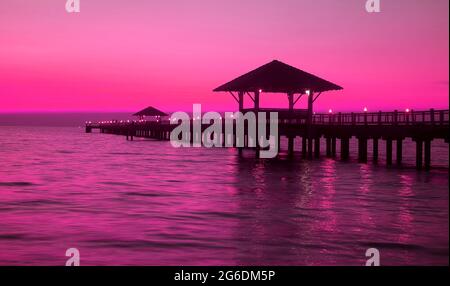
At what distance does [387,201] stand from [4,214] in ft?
37.8

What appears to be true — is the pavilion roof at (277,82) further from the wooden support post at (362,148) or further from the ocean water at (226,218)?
the ocean water at (226,218)

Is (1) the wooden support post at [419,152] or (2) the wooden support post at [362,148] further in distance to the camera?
(2) the wooden support post at [362,148]

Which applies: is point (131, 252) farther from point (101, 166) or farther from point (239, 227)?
point (101, 166)

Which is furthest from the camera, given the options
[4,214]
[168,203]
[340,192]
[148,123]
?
[148,123]

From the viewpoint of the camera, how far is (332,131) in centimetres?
3559

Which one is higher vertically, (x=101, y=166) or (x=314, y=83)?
(x=314, y=83)

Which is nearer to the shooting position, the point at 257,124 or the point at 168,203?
the point at 168,203

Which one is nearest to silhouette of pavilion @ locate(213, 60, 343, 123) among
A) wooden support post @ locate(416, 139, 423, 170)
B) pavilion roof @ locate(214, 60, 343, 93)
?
pavilion roof @ locate(214, 60, 343, 93)

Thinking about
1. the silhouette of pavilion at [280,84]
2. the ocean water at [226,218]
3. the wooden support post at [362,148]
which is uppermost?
the silhouette of pavilion at [280,84]

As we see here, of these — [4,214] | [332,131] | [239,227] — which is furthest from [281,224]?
[332,131]

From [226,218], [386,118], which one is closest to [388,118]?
[386,118]

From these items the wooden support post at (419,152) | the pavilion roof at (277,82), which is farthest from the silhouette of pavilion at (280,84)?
the wooden support post at (419,152)

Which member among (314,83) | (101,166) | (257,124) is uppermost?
(314,83)

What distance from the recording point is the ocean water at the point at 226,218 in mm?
11312
